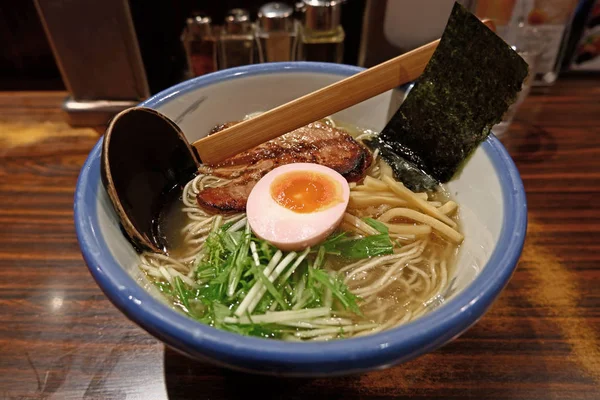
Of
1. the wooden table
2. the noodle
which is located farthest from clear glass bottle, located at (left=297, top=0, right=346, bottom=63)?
the wooden table

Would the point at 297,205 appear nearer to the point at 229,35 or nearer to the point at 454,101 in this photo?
the point at 454,101

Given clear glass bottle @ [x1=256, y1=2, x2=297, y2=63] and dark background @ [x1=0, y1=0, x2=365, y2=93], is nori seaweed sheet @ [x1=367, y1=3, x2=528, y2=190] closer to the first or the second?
clear glass bottle @ [x1=256, y1=2, x2=297, y2=63]

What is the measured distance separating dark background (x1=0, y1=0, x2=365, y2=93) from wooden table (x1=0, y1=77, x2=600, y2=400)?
0.70 metres

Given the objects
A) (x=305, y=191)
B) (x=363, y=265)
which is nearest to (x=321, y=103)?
(x=305, y=191)

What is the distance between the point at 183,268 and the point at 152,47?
4.82 ft

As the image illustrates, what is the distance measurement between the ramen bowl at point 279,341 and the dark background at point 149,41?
0.91m

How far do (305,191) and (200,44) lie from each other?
4.04 feet

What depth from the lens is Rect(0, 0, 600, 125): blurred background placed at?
6.57 ft

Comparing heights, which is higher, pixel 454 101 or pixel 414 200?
pixel 454 101

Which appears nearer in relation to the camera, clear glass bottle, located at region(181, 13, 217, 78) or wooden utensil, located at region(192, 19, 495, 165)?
wooden utensil, located at region(192, 19, 495, 165)

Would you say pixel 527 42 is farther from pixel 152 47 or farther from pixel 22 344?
pixel 22 344

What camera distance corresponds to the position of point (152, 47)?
227cm

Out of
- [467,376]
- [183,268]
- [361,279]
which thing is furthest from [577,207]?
[183,268]

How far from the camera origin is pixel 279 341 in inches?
31.7
